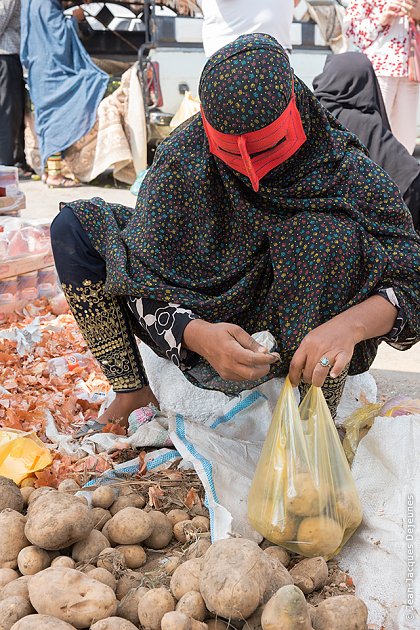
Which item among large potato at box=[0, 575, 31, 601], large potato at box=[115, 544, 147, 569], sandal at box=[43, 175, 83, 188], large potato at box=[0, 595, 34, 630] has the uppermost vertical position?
large potato at box=[0, 595, 34, 630]

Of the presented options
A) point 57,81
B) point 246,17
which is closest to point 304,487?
point 246,17

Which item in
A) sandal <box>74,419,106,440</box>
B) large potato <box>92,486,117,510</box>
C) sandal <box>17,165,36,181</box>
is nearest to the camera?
large potato <box>92,486,117,510</box>

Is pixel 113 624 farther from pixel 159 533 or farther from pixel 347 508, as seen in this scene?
pixel 347 508

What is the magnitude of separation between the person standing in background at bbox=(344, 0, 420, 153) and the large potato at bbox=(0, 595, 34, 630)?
4.85 metres

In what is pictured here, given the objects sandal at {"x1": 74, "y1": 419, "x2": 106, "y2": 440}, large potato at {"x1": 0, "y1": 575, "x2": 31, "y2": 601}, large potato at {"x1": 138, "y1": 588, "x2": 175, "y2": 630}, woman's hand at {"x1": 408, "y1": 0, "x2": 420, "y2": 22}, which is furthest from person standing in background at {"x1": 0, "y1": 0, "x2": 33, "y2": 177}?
large potato at {"x1": 138, "y1": 588, "x2": 175, "y2": 630}

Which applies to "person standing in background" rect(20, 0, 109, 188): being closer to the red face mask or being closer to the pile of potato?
the red face mask

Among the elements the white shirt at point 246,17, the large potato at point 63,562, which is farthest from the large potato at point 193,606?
the white shirt at point 246,17

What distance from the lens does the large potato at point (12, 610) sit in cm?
170

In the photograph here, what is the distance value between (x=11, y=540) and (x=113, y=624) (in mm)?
435

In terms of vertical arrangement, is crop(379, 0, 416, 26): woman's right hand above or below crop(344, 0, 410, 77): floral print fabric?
above

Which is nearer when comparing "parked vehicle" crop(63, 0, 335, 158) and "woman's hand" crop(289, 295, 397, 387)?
"woman's hand" crop(289, 295, 397, 387)

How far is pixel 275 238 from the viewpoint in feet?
7.91

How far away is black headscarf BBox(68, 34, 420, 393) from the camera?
237 centimetres

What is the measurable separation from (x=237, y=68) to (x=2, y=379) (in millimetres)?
1891
